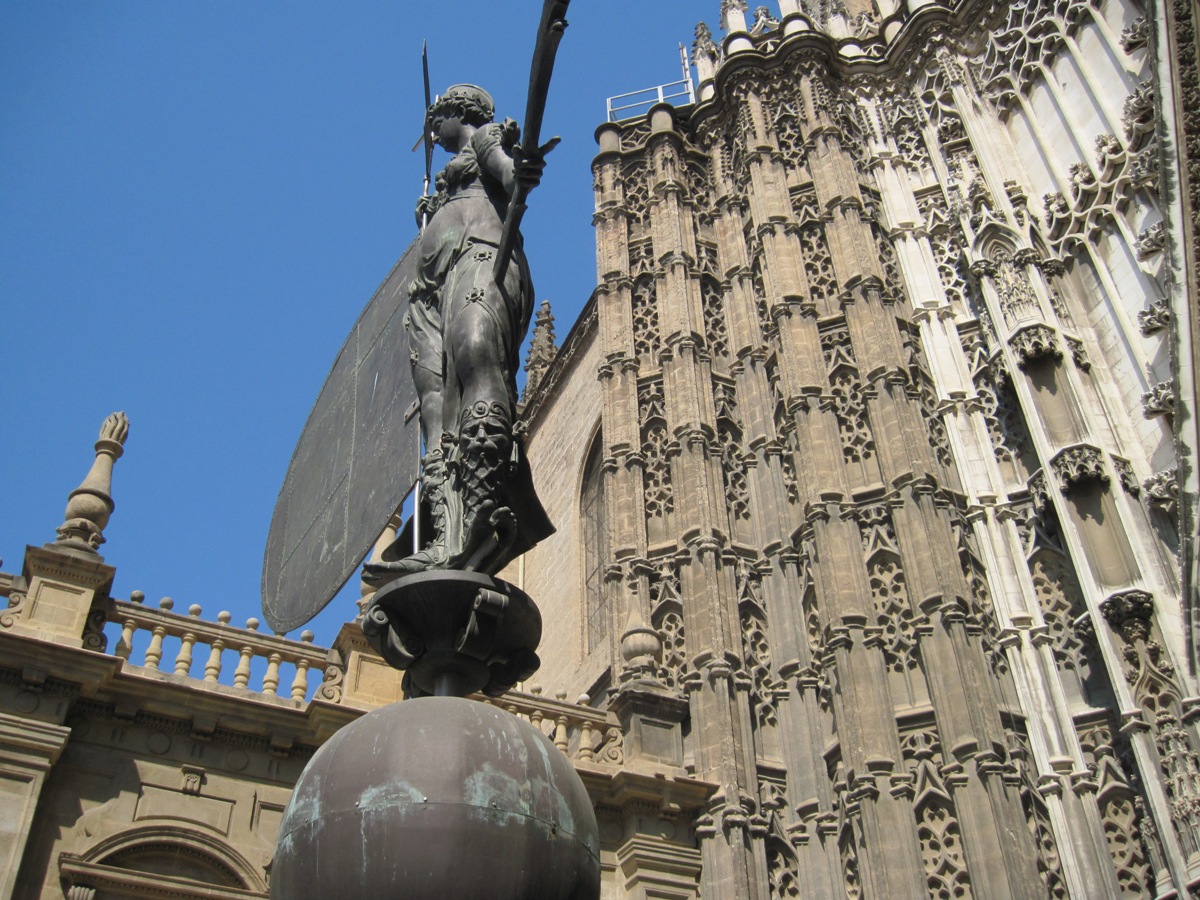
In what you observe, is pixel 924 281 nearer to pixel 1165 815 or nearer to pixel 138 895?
pixel 1165 815

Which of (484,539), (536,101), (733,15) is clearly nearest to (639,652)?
(484,539)

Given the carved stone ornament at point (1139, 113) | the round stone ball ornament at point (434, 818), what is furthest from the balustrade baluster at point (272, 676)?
the carved stone ornament at point (1139, 113)

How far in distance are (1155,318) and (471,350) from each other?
29.6 feet

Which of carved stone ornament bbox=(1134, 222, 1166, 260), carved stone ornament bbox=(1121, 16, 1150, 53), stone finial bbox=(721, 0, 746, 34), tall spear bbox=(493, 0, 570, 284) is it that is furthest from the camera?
stone finial bbox=(721, 0, 746, 34)

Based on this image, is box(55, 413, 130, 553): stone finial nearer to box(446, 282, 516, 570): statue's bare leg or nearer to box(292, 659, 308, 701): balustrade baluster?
box(292, 659, 308, 701): balustrade baluster

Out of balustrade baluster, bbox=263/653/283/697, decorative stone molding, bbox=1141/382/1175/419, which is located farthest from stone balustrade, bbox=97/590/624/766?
decorative stone molding, bbox=1141/382/1175/419

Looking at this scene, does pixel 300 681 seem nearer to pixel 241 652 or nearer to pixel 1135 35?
pixel 241 652

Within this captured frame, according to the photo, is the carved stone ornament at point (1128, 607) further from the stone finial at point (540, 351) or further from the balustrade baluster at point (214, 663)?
the stone finial at point (540, 351)

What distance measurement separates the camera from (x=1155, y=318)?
11.5 meters

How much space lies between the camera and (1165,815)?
9008 millimetres

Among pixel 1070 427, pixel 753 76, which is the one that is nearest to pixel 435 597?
pixel 1070 427

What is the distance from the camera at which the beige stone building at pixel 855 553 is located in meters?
9.41

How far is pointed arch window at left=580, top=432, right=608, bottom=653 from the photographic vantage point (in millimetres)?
16125

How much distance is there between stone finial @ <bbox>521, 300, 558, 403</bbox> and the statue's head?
55.6 ft
